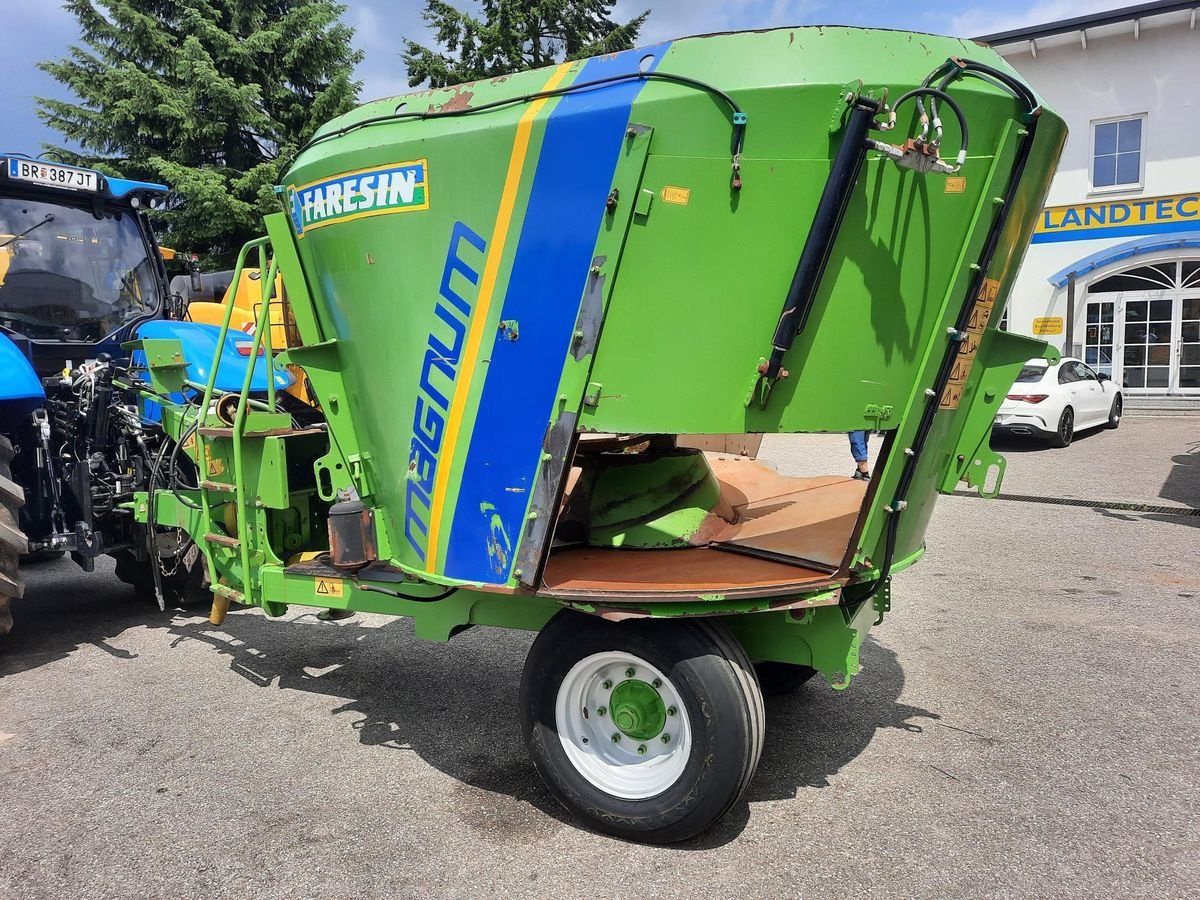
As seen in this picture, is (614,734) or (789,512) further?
(789,512)

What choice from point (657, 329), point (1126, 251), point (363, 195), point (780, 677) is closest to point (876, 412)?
point (657, 329)

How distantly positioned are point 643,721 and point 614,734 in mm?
147

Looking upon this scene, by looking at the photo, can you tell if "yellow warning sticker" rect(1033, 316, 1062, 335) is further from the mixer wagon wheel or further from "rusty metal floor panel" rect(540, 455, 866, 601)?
the mixer wagon wheel

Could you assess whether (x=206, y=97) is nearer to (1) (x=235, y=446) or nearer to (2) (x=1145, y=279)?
(1) (x=235, y=446)

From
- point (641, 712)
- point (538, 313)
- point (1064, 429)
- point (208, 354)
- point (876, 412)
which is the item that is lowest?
Result: point (641, 712)

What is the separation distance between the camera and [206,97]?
58.9ft

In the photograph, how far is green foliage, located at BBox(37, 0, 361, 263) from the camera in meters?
17.5

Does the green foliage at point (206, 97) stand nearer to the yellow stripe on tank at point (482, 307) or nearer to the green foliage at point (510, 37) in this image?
the green foliage at point (510, 37)

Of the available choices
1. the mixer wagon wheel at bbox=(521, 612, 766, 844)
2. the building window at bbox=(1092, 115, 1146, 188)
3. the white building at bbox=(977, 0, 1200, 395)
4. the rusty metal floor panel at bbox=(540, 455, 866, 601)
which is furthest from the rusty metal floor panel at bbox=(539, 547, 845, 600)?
the building window at bbox=(1092, 115, 1146, 188)

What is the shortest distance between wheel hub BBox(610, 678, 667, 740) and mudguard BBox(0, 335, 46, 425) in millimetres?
3712

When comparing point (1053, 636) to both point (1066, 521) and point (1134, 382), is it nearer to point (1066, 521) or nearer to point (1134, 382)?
point (1066, 521)

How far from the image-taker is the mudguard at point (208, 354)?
5320mm

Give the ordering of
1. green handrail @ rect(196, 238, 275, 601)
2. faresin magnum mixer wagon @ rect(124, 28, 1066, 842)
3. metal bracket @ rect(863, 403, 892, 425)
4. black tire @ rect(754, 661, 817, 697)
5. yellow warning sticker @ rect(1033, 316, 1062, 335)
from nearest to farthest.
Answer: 1. faresin magnum mixer wagon @ rect(124, 28, 1066, 842)
2. metal bracket @ rect(863, 403, 892, 425)
3. green handrail @ rect(196, 238, 275, 601)
4. black tire @ rect(754, 661, 817, 697)
5. yellow warning sticker @ rect(1033, 316, 1062, 335)

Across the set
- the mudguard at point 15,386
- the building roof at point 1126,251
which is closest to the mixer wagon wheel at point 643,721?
the mudguard at point 15,386
